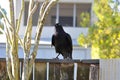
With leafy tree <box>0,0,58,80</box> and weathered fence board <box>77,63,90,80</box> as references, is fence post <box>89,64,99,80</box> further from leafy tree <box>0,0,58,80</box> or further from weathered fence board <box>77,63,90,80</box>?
leafy tree <box>0,0,58,80</box>

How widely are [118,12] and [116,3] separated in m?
0.35

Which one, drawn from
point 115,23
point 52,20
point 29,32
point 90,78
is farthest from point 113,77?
point 52,20

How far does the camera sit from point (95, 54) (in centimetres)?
1741

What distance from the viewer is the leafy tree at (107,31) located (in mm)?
16016

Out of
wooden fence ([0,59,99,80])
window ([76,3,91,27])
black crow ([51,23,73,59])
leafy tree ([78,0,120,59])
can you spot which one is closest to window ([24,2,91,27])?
window ([76,3,91,27])

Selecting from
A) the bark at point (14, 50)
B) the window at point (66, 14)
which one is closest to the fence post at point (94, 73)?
the bark at point (14, 50)

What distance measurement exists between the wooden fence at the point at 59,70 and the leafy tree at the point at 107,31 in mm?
9422

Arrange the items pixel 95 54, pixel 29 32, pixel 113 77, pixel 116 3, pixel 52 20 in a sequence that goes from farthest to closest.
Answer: pixel 52 20 < pixel 95 54 < pixel 116 3 < pixel 113 77 < pixel 29 32

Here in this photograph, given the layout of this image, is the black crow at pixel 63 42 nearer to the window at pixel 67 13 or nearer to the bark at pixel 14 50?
the bark at pixel 14 50

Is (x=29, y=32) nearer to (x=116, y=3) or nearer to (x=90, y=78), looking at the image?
(x=90, y=78)

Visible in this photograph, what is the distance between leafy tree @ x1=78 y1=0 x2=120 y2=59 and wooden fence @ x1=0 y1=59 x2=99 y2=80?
9.42 metres

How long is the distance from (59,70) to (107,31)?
389 inches

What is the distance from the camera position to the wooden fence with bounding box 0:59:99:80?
6.54 meters

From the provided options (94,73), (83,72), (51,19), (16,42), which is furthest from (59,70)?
(51,19)
